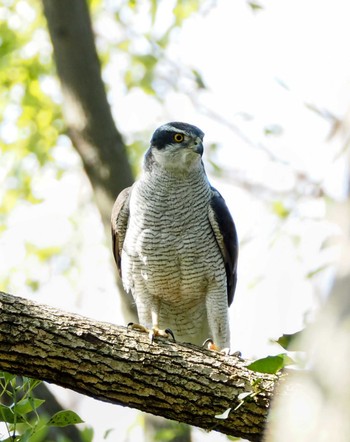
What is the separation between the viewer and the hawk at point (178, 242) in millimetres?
6277

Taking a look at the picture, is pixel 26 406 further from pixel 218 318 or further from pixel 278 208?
pixel 278 208

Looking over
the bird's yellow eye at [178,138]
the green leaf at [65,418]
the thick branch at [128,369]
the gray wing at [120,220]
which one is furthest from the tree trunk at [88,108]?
the green leaf at [65,418]

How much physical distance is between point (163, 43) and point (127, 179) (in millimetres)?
3695

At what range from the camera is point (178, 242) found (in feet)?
20.6

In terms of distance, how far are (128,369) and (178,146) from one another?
9.87 feet

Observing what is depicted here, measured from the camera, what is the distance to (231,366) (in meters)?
4.23

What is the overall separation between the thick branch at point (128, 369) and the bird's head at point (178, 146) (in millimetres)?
2603

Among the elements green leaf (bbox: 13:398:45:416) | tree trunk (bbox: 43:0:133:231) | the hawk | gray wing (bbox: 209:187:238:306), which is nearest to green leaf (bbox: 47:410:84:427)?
green leaf (bbox: 13:398:45:416)

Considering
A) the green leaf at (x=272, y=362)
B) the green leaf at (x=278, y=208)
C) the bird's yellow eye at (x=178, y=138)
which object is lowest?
the green leaf at (x=278, y=208)

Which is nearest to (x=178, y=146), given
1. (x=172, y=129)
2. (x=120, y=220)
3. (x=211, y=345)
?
(x=172, y=129)

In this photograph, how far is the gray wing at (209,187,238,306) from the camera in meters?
6.48

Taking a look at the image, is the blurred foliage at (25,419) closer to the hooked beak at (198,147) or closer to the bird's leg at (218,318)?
the bird's leg at (218,318)

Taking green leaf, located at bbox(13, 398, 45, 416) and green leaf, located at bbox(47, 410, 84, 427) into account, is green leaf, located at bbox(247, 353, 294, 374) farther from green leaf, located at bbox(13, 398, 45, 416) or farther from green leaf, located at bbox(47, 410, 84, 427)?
green leaf, located at bbox(13, 398, 45, 416)

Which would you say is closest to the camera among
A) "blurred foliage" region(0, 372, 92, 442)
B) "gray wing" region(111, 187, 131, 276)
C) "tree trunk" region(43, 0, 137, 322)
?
"blurred foliage" region(0, 372, 92, 442)
